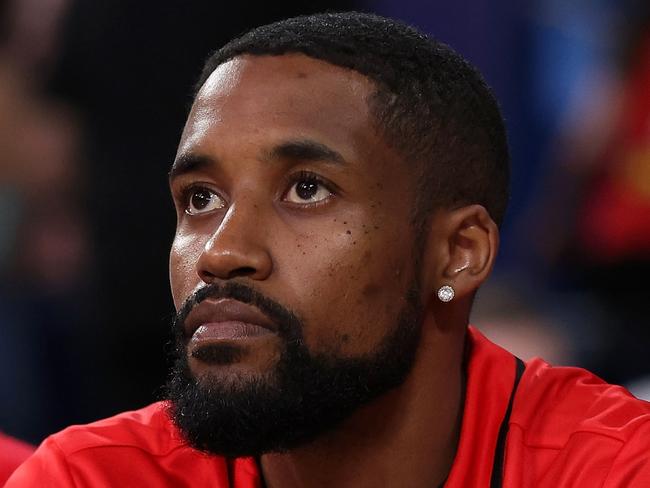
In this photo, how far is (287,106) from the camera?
2.62m

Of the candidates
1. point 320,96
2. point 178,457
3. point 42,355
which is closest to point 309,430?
point 178,457

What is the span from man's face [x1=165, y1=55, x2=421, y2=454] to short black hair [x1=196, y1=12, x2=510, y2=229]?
0.12 feet

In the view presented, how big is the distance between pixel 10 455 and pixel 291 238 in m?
Result: 1.02

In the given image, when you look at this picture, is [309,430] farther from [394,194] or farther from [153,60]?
[153,60]

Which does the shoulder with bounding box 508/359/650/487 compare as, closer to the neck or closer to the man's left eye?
the neck

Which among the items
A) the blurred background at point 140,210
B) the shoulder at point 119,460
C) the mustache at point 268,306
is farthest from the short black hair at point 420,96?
the blurred background at point 140,210

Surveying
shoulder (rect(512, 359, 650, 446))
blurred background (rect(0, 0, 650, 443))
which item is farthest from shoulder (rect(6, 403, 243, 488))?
blurred background (rect(0, 0, 650, 443))

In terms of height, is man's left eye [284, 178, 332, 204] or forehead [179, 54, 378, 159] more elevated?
forehead [179, 54, 378, 159]

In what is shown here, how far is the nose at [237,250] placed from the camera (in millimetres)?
2496

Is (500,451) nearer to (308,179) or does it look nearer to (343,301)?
(343,301)

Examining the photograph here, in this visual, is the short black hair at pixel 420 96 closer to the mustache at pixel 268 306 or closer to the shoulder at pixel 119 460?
the mustache at pixel 268 306

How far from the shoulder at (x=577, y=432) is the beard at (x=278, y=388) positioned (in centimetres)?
34

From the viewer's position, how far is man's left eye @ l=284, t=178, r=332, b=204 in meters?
2.61

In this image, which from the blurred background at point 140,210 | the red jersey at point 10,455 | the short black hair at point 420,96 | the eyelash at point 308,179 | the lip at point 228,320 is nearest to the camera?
the lip at point 228,320
